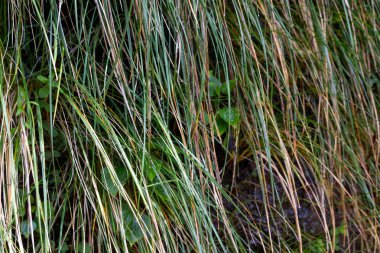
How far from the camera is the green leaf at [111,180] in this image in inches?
63.3

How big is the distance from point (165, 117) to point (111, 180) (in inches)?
9.8

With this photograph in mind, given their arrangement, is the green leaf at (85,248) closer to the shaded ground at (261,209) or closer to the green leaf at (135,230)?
the green leaf at (135,230)

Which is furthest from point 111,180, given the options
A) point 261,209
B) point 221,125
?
point 261,209

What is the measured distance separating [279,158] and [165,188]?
456 millimetres

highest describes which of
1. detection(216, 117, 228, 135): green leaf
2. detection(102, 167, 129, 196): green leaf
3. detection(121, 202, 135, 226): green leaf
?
detection(216, 117, 228, 135): green leaf

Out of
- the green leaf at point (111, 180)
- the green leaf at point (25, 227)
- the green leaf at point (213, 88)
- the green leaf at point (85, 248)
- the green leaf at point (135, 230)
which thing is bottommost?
the green leaf at point (85, 248)

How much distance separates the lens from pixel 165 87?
1727 millimetres

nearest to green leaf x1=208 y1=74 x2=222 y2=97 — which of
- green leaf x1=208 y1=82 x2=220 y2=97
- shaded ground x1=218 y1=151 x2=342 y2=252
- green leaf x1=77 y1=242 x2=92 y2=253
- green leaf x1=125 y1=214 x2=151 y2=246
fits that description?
green leaf x1=208 y1=82 x2=220 y2=97

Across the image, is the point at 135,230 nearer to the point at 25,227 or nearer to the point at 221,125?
the point at 25,227

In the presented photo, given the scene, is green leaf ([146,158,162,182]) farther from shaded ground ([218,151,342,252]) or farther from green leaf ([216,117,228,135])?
shaded ground ([218,151,342,252])

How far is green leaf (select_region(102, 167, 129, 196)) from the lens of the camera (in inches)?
63.3

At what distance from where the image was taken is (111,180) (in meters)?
1.63

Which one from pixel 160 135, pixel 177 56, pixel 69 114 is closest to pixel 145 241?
pixel 160 135

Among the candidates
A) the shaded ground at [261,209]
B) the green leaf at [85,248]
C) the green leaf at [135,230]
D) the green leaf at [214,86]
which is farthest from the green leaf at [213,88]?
the green leaf at [85,248]
